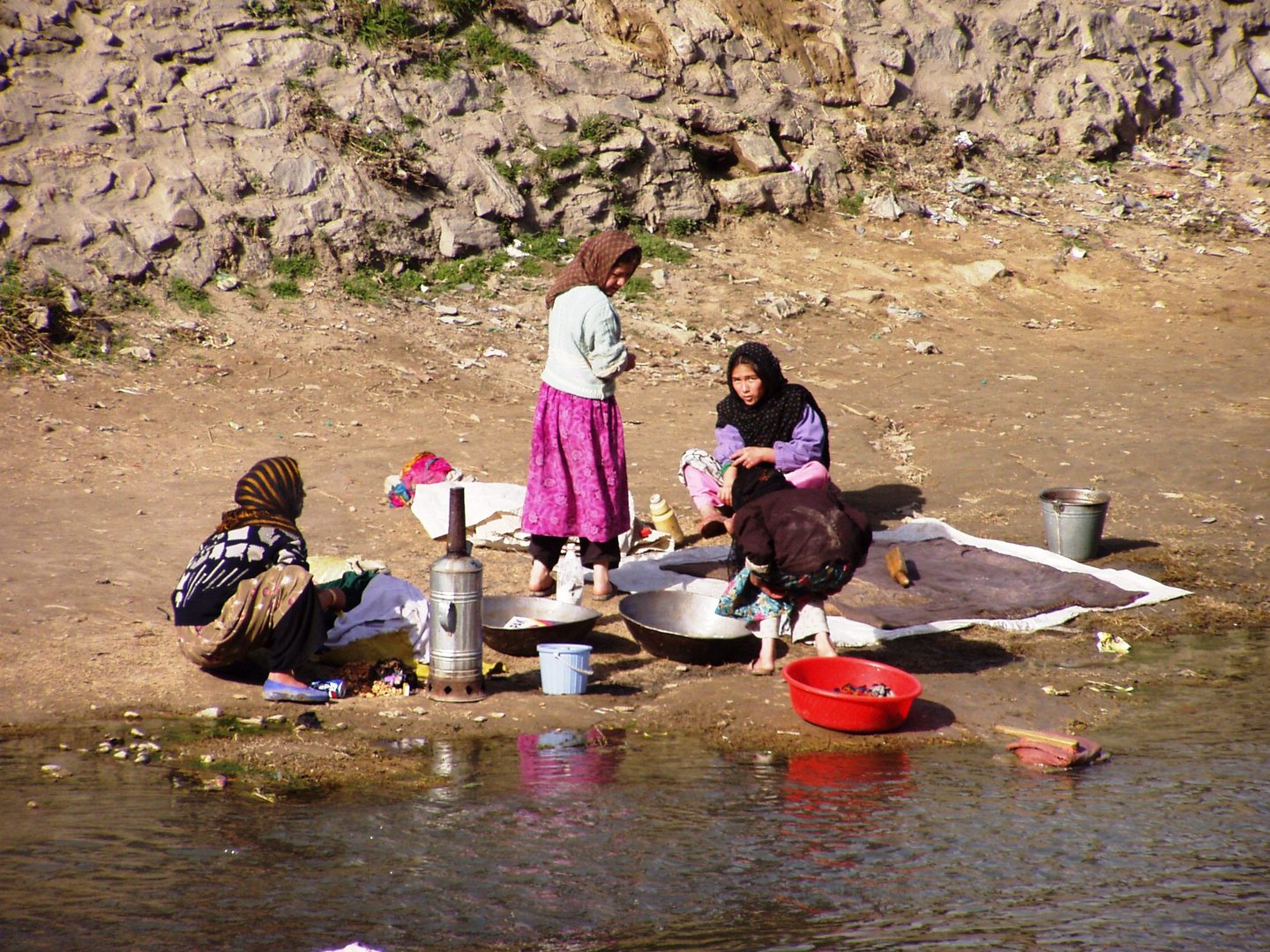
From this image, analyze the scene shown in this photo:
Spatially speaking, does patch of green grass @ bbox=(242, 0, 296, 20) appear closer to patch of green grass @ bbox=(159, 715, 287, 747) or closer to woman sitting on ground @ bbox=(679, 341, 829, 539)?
woman sitting on ground @ bbox=(679, 341, 829, 539)

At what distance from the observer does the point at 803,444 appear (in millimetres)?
5957

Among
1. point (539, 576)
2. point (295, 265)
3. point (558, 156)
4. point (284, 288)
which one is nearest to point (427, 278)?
point (295, 265)

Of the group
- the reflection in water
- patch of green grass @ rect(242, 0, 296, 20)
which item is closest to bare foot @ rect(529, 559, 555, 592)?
the reflection in water

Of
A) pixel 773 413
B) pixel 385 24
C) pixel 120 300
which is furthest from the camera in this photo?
pixel 385 24

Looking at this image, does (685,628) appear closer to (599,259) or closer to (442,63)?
(599,259)

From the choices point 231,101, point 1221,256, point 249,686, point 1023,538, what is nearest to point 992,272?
point 1221,256

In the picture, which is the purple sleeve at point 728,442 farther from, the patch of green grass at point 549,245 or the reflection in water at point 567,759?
the patch of green grass at point 549,245

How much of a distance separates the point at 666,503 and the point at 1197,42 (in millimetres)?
14192

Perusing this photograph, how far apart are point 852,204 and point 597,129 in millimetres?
3138

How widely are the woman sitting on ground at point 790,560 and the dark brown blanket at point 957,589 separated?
78 centimetres

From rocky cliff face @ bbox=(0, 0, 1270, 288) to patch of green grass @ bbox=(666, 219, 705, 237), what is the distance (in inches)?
2.4

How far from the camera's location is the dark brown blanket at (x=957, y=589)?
5.93 meters

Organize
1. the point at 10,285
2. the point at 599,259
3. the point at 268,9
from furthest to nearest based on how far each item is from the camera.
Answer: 1. the point at 268,9
2. the point at 10,285
3. the point at 599,259

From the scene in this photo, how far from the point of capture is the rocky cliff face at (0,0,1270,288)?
35.7 ft
